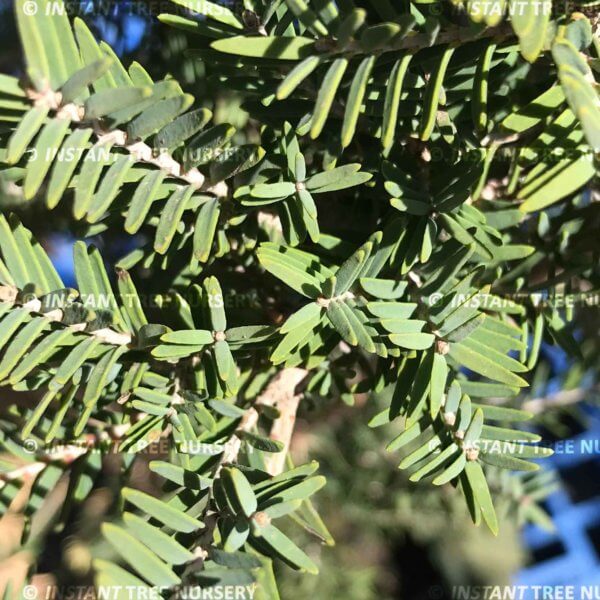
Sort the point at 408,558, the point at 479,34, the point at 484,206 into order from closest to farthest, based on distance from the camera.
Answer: the point at 479,34 < the point at 484,206 < the point at 408,558

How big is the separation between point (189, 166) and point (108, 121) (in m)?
0.04

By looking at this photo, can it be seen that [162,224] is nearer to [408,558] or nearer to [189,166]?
→ [189,166]

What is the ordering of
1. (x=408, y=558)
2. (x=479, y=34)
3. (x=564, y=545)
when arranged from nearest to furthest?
(x=479, y=34)
(x=564, y=545)
(x=408, y=558)

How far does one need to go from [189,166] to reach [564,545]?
22.6 inches

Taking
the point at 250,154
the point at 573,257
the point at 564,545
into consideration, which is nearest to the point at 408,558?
the point at 564,545

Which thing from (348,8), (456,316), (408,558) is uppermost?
(348,8)

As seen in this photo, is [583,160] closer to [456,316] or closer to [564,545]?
[456,316]

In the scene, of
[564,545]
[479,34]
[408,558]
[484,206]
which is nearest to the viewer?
[479,34]

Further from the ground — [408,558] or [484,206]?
[484,206]

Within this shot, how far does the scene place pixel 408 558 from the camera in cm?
78

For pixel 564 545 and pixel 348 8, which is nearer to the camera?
pixel 348 8

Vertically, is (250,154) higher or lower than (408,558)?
higher

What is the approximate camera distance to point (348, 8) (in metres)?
0.26

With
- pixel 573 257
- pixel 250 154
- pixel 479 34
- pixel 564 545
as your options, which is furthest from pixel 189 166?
pixel 564 545
